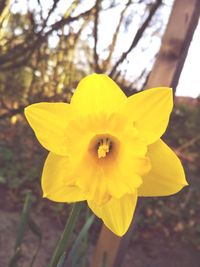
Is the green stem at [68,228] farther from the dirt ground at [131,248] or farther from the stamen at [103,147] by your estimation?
the dirt ground at [131,248]

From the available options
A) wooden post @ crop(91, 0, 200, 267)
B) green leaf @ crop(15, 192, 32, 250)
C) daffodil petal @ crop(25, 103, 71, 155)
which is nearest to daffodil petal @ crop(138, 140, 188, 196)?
daffodil petal @ crop(25, 103, 71, 155)

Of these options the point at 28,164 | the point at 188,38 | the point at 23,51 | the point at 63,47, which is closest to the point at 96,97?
the point at 188,38

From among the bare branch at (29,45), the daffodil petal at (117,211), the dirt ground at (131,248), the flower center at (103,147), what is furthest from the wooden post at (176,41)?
the dirt ground at (131,248)

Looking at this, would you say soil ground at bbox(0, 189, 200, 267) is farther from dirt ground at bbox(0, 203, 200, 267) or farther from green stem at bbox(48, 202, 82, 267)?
green stem at bbox(48, 202, 82, 267)

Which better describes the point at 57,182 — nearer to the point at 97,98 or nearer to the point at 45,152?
the point at 97,98

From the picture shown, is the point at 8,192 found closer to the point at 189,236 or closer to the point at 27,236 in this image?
the point at 27,236

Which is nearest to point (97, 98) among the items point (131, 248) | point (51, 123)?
point (51, 123)
